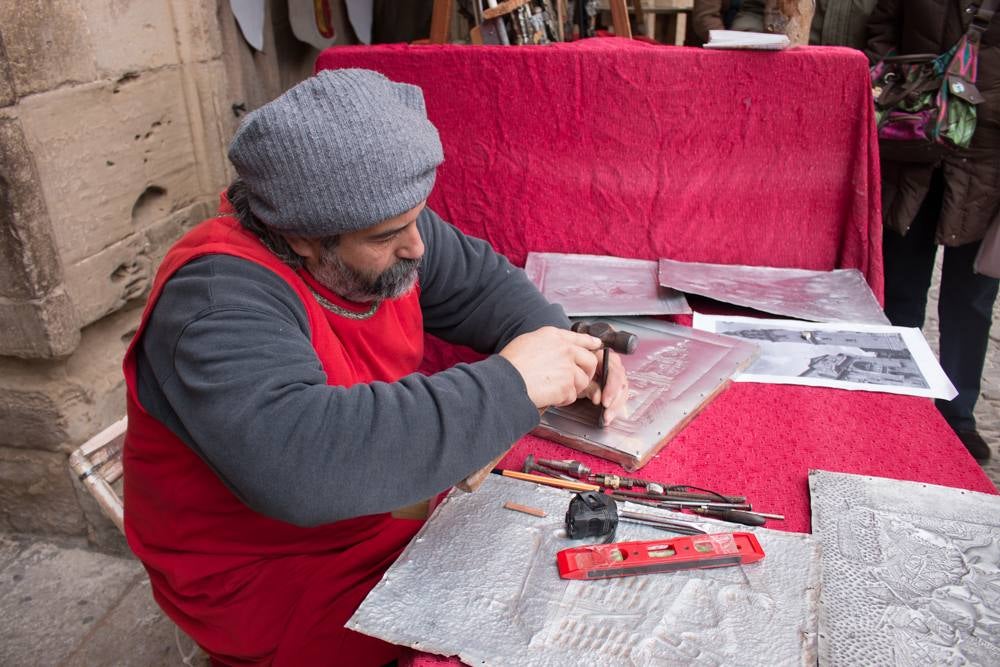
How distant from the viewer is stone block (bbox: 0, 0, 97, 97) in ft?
6.43

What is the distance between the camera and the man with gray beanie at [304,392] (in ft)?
3.41

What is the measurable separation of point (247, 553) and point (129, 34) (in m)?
1.86

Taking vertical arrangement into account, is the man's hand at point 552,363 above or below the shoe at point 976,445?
above

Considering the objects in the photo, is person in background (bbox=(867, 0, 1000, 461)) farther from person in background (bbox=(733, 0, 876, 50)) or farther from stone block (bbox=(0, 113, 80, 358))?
stone block (bbox=(0, 113, 80, 358))

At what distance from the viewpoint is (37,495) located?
2543 mm

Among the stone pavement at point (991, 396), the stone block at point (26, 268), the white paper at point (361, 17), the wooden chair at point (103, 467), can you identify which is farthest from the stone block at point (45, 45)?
the stone pavement at point (991, 396)

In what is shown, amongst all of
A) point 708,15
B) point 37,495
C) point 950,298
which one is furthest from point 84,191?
point 950,298

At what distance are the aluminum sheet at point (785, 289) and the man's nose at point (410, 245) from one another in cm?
91

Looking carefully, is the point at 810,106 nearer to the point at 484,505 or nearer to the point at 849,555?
the point at 849,555

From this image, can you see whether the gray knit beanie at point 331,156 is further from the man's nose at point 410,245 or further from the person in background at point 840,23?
the person in background at point 840,23

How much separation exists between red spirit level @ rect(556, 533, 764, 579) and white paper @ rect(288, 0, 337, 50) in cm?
321

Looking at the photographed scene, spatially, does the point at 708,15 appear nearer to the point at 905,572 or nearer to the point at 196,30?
the point at 196,30

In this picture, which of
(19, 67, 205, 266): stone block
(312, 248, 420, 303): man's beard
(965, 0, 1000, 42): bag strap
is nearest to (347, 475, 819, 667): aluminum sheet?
(312, 248, 420, 303): man's beard

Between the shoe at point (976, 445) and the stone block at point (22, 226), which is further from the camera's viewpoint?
the shoe at point (976, 445)
